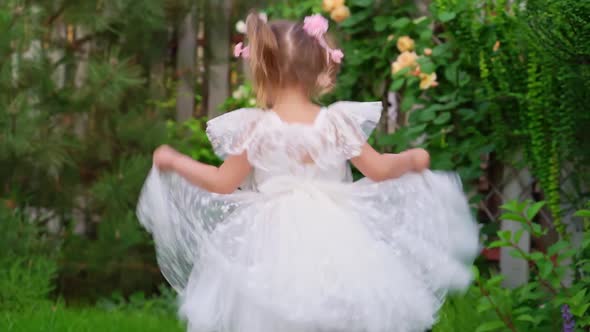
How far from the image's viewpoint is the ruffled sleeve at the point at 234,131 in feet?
7.59

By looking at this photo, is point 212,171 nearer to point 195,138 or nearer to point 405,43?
point 405,43

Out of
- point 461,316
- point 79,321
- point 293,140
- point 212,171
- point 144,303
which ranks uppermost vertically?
point 293,140

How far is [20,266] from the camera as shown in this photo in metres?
3.76

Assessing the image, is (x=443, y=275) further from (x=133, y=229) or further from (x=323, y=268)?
(x=133, y=229)

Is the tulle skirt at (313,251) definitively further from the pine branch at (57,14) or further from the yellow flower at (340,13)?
the pine branch at (57,14)

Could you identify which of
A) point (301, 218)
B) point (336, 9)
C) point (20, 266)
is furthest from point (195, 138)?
point (301, 218)

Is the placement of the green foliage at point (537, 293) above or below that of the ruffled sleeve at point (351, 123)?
below

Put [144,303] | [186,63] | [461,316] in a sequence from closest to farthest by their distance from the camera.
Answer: [461,316] < [144,303] < [186,63]

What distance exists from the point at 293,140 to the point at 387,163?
257mm

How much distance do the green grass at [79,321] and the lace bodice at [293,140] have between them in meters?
1.18

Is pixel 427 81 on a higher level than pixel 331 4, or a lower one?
lower

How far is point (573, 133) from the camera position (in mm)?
3135

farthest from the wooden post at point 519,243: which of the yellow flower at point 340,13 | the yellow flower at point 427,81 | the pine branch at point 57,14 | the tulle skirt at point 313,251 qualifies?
the pine branch at point 57,14

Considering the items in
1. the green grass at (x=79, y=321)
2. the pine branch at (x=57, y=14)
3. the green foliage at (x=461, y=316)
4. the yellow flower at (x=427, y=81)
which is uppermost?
the pine branch at (x=57, y=14)
